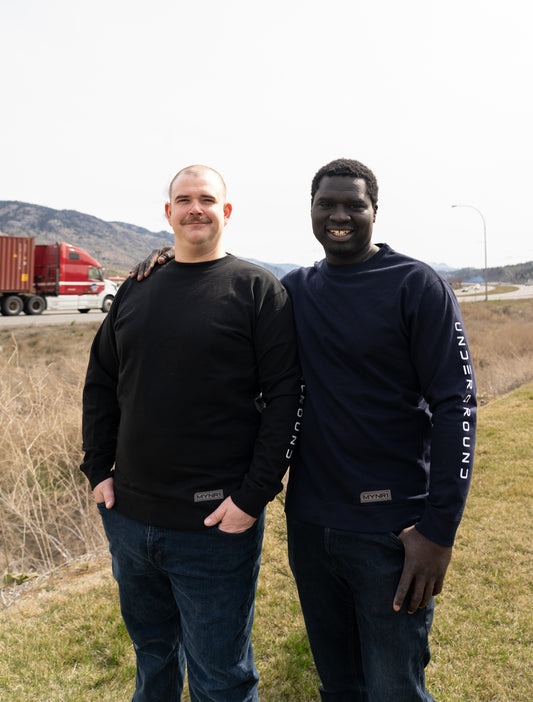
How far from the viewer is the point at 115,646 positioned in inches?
127

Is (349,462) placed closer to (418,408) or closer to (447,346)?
(418,408)

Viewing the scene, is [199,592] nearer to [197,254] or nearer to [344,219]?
[197,254]

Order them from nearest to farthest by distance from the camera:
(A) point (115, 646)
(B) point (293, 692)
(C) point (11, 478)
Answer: (B) point (293, 692) → (A) point (115, 646) → (C) point (11, 478)

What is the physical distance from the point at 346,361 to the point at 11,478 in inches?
222

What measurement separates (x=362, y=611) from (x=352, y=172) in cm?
161

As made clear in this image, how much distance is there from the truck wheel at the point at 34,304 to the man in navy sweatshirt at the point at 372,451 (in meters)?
24.1

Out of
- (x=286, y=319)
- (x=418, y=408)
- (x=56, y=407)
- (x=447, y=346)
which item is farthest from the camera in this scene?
(x=56, y=407)

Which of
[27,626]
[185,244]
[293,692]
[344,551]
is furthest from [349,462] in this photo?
[27,626]

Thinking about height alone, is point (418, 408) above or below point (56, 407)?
above

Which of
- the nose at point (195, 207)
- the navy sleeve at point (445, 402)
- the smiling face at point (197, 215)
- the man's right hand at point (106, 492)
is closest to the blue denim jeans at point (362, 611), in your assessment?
the navy sleeve at point (445, 402)

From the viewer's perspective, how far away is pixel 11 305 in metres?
23.2

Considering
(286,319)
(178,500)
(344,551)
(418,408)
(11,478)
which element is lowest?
(11,478)

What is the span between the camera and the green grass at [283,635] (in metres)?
2.92

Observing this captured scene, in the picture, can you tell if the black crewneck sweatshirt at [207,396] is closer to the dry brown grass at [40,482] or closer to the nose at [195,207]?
the nose at [195,207]
